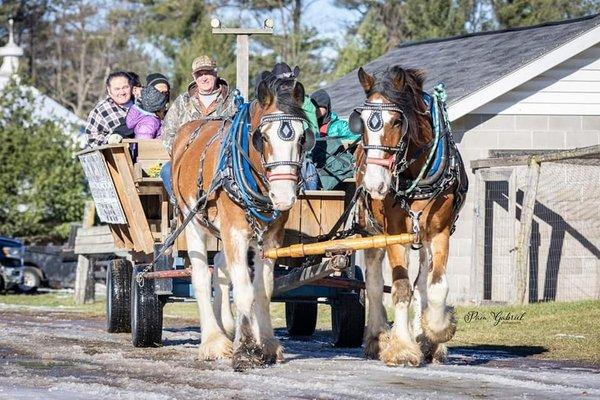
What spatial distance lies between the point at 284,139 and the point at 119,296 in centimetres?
449

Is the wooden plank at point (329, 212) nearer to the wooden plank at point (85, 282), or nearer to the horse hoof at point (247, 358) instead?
the horse hoof at point (247, 358)

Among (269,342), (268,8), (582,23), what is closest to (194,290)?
(269,342)

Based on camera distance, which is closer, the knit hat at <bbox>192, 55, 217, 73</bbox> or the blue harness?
the blue harness

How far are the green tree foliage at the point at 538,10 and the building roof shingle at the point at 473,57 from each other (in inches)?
757

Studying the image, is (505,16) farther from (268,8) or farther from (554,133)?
(554,133)

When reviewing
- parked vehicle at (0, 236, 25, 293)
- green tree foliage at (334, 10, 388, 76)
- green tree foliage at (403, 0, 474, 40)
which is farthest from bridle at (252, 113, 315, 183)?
green tree foliage at (403, 0, 474, 40)

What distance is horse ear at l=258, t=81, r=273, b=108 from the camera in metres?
10.1

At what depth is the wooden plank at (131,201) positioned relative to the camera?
40.7 feet

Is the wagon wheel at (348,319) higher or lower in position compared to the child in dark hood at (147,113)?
lower

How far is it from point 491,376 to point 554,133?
10.6 metres

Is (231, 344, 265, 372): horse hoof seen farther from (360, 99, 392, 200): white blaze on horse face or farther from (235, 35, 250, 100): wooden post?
(235, 35, 250, 100): wooden post

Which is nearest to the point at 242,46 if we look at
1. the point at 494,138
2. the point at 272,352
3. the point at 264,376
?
the point at 272,352

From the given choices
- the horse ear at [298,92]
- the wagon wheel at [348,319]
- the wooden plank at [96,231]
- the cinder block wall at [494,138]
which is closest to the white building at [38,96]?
the wooden plank at [96,231]

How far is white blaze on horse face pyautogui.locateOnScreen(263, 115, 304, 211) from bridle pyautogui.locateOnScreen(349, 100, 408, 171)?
46cm
